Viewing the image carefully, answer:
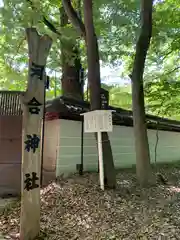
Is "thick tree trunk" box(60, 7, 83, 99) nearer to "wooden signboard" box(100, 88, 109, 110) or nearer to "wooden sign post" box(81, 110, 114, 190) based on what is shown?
"wooden signboard" box(100, 88, 109, 110)

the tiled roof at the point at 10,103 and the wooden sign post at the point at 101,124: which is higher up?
the tiled roof at the point at 10,103

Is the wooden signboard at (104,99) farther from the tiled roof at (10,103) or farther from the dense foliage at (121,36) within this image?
the tiled roof at (10,103)

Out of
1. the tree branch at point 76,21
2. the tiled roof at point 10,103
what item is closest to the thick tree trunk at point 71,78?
the tiled roof at point 10,103

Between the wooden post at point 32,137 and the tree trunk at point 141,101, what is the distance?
254 cm

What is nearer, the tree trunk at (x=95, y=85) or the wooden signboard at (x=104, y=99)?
the tree trunk at (x=95, y=85)

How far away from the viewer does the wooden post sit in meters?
4.22

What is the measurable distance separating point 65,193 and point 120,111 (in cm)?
405

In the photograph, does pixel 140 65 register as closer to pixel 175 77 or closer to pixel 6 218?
pixel 175 77

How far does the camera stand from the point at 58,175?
700 cm

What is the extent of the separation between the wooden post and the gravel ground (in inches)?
14.7

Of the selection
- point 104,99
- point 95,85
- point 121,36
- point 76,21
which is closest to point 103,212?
point 95,85

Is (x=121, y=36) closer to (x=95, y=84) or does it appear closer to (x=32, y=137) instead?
(x=95, y=84)

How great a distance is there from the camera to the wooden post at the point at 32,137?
422 cm

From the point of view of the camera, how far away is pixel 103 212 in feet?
16.4
